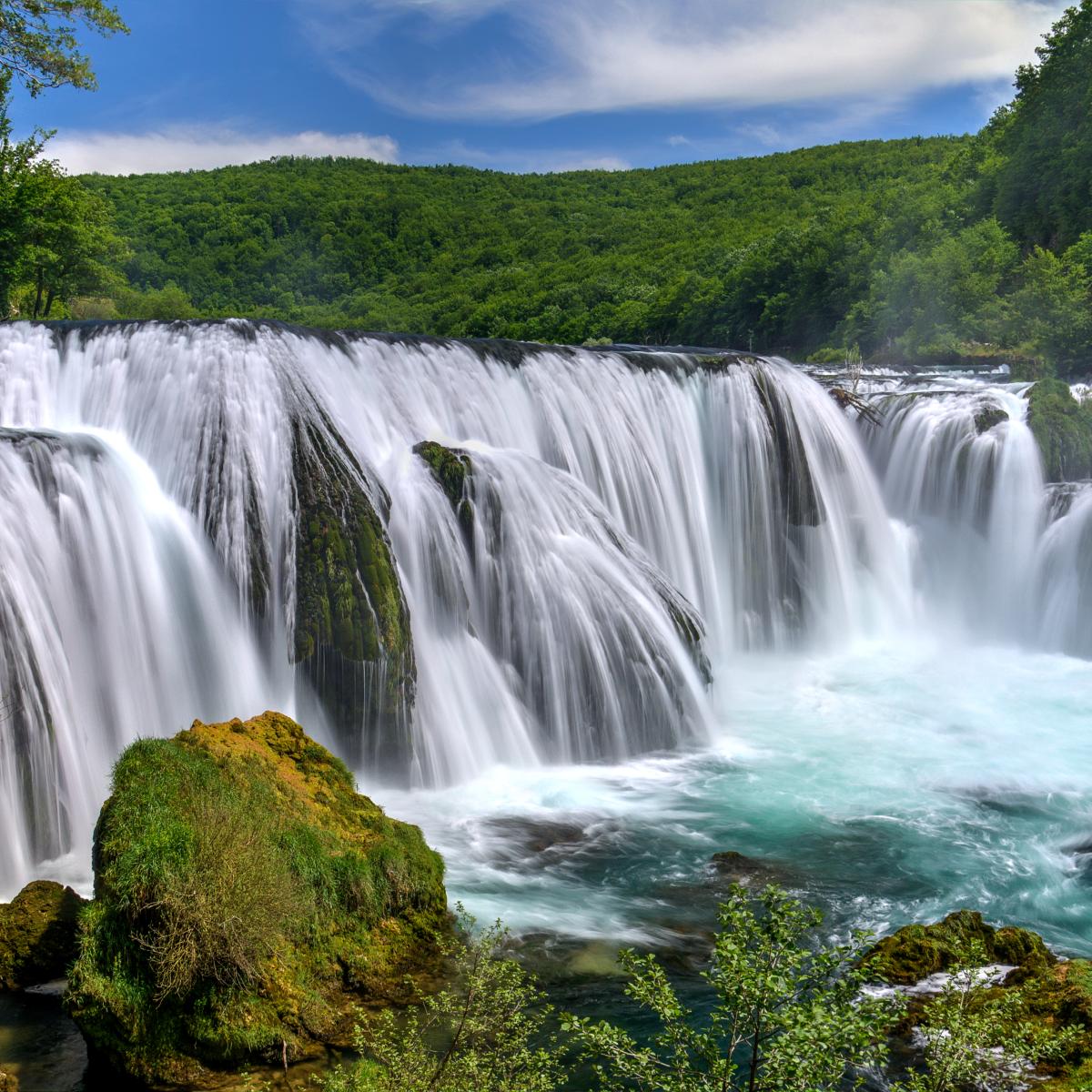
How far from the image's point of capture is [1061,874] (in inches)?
479

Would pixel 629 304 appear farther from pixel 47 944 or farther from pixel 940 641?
pixel 47 944

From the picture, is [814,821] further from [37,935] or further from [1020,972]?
[37,935]

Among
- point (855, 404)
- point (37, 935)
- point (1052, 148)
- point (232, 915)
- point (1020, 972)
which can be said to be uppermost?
point (1052, 148)

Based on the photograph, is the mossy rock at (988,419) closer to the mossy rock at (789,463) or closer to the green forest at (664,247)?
the mossy rock at (789,463)

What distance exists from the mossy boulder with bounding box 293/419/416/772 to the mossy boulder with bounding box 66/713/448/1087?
347cm

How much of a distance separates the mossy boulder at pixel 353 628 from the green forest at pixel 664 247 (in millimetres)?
22497

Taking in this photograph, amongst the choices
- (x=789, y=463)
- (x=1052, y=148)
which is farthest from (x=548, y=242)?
(x=789, y=463)

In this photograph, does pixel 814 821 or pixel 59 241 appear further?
pixel 59 241

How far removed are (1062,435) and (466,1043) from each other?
863 inches

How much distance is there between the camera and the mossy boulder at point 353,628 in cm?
1402

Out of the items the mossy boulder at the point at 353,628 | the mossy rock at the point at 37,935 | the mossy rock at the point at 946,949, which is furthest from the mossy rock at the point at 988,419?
the mossy rock at the point at 37,935

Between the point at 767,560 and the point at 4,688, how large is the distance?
51.1 feet

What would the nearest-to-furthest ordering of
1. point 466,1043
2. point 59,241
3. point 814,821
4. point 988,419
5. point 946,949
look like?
point 466,1043, point 946,949, point 814,821, point 988,419, point 59,241

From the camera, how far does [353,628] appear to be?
14.1 meters
